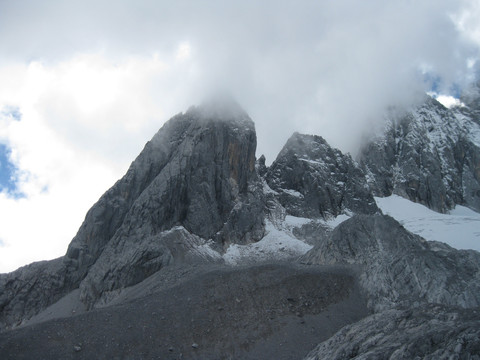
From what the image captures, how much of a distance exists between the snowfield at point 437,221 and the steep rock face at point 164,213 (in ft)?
125

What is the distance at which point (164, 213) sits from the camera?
70875 millimetres

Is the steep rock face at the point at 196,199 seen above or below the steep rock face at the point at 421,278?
above

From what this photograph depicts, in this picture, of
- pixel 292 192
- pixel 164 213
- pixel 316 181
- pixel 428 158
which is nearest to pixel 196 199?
pixel 164 213

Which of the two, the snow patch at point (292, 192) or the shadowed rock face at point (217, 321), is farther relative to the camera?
the snow patch at point (292, 192)

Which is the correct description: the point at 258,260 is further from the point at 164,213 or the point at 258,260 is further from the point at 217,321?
the point at 217,321

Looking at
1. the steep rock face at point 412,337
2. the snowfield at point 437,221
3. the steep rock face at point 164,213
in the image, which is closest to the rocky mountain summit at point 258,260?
the steep rock face at point 412,337

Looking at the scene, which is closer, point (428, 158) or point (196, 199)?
point (196, 199)

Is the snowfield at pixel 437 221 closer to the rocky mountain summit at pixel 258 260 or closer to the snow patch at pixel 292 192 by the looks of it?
the rocky mountain summit at pixel 258 260

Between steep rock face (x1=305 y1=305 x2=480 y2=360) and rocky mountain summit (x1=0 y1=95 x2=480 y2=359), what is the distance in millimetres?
101

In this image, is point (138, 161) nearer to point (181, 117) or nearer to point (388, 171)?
point (181, 117)

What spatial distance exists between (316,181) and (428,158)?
135 feet

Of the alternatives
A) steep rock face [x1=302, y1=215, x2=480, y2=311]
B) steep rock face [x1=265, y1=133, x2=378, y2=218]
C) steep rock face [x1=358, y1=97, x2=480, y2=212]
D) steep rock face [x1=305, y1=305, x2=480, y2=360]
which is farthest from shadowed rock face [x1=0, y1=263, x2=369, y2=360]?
steep rock face [x1=358, y1=97, x2=480, y2=212]

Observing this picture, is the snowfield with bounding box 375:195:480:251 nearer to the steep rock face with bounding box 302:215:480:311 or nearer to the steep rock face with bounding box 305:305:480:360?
the steep rock face with bounding box 302:215:480:311

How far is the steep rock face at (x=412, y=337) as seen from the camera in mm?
15617
